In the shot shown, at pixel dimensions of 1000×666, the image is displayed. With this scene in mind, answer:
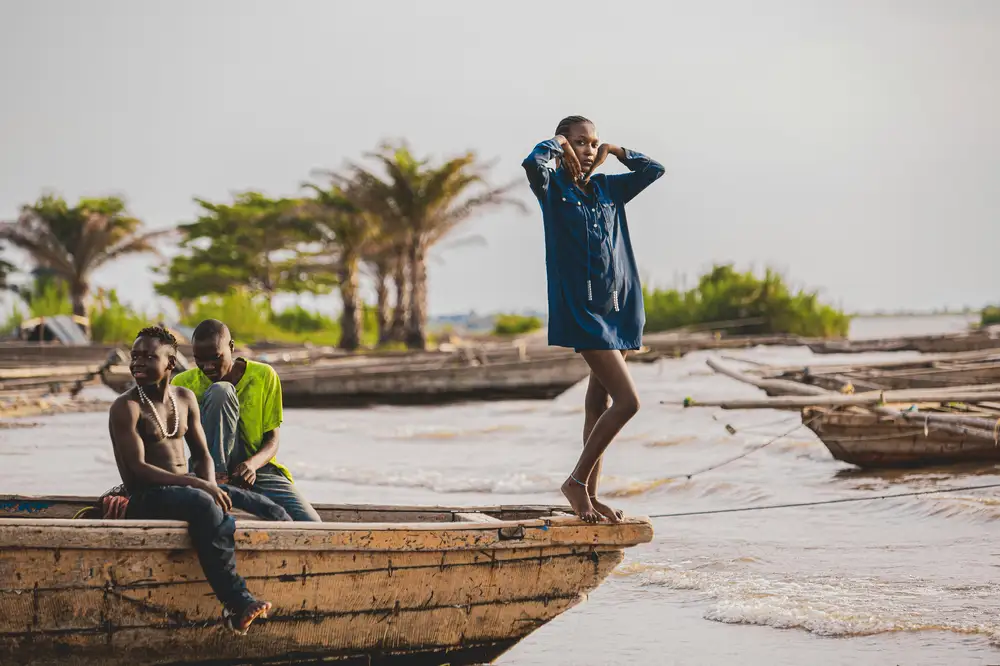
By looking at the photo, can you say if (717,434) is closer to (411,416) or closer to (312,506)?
(411,416)

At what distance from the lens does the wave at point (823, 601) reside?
5746 mm

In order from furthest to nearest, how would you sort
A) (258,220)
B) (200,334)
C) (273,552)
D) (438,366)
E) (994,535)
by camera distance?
(258,220)
(438,366)
(994,535)
(200,334)
(273,552)

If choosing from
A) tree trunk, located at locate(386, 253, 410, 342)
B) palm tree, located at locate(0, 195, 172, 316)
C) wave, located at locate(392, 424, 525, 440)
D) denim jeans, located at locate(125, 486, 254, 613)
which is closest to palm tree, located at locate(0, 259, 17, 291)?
palm tree, located at locate(0, 195, 172, 316)

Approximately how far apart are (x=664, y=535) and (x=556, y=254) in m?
4.32

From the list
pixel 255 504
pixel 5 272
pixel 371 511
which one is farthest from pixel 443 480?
pixel 5 272

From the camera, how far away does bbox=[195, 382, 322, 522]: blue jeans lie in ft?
15.3

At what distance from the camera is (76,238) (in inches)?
1357

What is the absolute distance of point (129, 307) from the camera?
31672mm

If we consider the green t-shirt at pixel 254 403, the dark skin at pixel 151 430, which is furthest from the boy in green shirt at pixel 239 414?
the dark skin at pixel 151 430

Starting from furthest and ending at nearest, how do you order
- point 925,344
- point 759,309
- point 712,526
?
point 759,309 → point 925,344 → point 712,526

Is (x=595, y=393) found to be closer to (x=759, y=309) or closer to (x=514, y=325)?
(x=759, y=309)

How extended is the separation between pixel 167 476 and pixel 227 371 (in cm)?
79

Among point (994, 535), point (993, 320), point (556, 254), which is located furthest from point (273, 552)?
point (993, 320)

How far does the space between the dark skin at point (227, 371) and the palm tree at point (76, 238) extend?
102 ft
